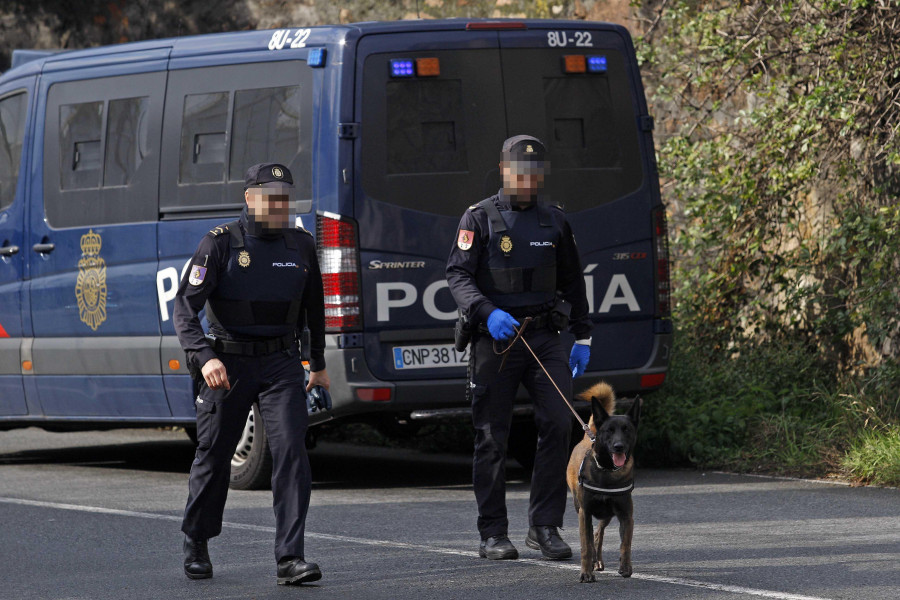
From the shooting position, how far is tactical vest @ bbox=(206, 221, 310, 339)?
6.19 m

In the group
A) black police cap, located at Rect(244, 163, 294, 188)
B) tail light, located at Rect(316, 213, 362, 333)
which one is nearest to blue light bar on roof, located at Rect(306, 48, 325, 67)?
tail light, located at Rect(316, 213, 362, 333)

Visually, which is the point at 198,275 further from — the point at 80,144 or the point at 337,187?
the point at 80,144

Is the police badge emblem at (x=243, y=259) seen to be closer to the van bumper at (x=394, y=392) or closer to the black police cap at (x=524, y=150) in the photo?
the black police cap at (x=524, y=150)

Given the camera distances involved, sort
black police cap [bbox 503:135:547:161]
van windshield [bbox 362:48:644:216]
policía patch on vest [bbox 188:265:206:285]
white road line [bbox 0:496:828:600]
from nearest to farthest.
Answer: white road line [bbox 0:496:828:600] → policía patch on vest [bbox 188:265:206:285] → black police cap [bbox 503:135:547:161] → van windshield [bbox 362:48:644:216]

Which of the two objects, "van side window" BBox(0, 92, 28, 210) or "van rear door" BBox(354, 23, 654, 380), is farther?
"van side window" BBox(0, 92, 28, 210)

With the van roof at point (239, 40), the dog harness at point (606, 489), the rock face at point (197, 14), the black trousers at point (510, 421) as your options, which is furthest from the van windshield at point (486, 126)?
the rock face at point (197, 14)

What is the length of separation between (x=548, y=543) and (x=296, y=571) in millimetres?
1166

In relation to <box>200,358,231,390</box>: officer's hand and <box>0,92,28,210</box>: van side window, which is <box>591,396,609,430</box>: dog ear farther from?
<box>0,92,28,210</box>: van side window

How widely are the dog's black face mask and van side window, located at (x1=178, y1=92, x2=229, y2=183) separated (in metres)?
3.76

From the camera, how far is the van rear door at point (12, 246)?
10070mm

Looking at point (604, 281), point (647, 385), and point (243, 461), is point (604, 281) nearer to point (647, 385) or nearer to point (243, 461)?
point (647, 385)

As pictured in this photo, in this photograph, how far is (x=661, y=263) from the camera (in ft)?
30.0

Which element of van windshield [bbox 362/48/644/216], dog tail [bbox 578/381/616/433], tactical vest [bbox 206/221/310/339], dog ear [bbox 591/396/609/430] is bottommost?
dog ear [bbox 591/396/609/430]

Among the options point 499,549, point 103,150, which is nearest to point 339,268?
point 103,150
